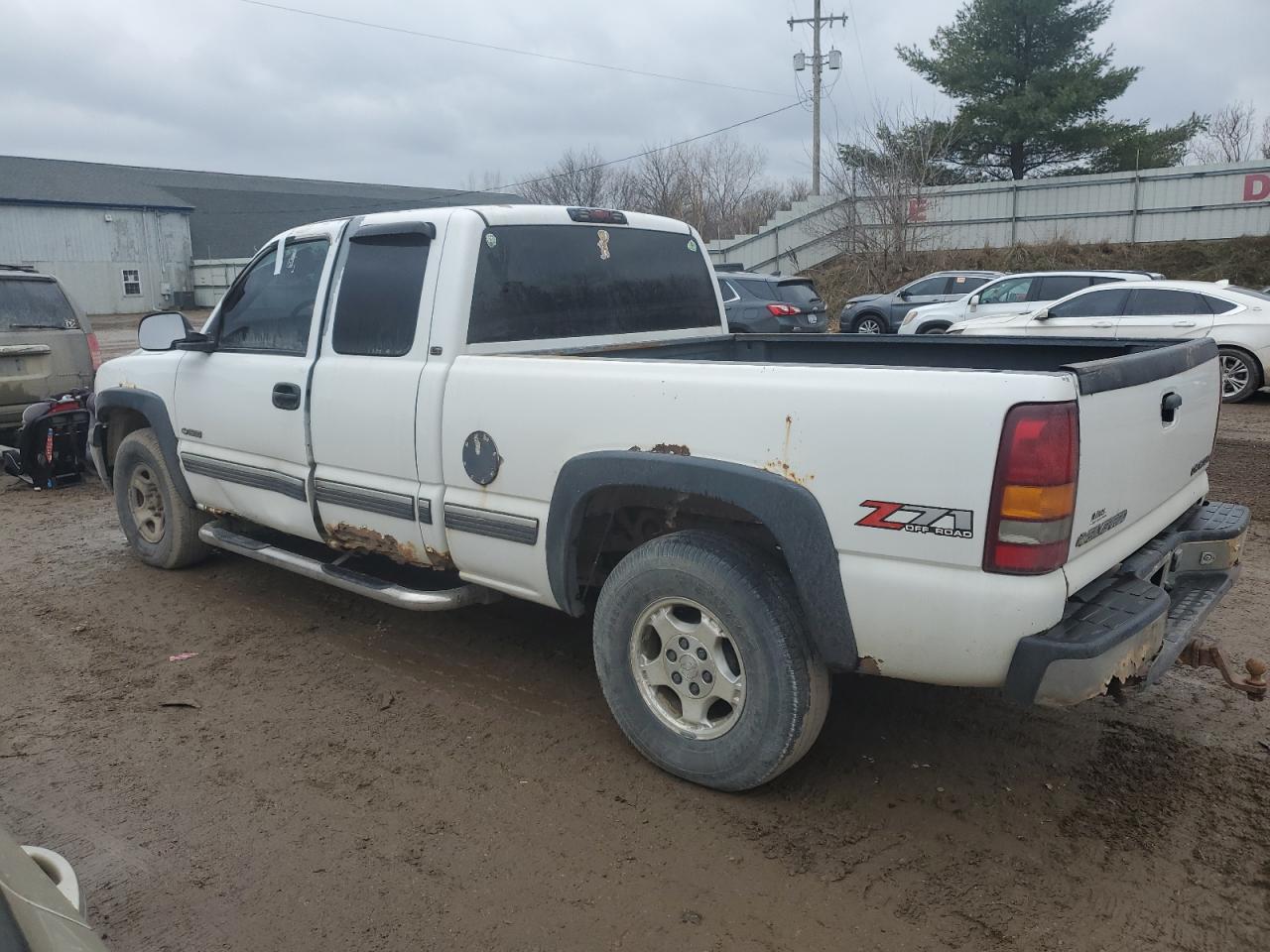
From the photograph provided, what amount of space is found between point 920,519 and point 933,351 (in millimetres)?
2020

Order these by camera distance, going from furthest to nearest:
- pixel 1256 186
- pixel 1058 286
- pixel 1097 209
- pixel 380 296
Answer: pixel 1097 209
pixel 1256 186
pixel 1058 286
pixel 380 296

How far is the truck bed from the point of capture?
3.52 meters

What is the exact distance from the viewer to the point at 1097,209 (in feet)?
91.7

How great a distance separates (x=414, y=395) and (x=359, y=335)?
555 millimetres

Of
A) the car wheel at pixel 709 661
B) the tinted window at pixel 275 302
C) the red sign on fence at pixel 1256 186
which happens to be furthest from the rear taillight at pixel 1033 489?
the red sign on fence at pixel 1256 186

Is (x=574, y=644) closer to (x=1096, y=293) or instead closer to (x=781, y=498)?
(x=781, y=498)

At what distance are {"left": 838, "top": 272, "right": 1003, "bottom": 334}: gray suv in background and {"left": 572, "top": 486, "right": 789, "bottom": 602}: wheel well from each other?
17269 millimetres

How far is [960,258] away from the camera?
29156 millimetres

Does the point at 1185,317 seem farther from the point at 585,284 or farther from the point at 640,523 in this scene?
the point at 640,523

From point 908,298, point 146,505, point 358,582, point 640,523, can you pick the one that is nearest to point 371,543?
point 358,582

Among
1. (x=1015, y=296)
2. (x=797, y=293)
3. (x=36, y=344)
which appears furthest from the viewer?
(x=797, y=293)

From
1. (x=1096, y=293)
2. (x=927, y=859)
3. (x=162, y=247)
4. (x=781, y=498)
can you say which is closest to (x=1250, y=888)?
(x=927, y=859)

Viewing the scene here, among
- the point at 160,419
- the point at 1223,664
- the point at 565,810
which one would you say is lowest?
the point at 565,810

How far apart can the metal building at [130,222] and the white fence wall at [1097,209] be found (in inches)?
977
